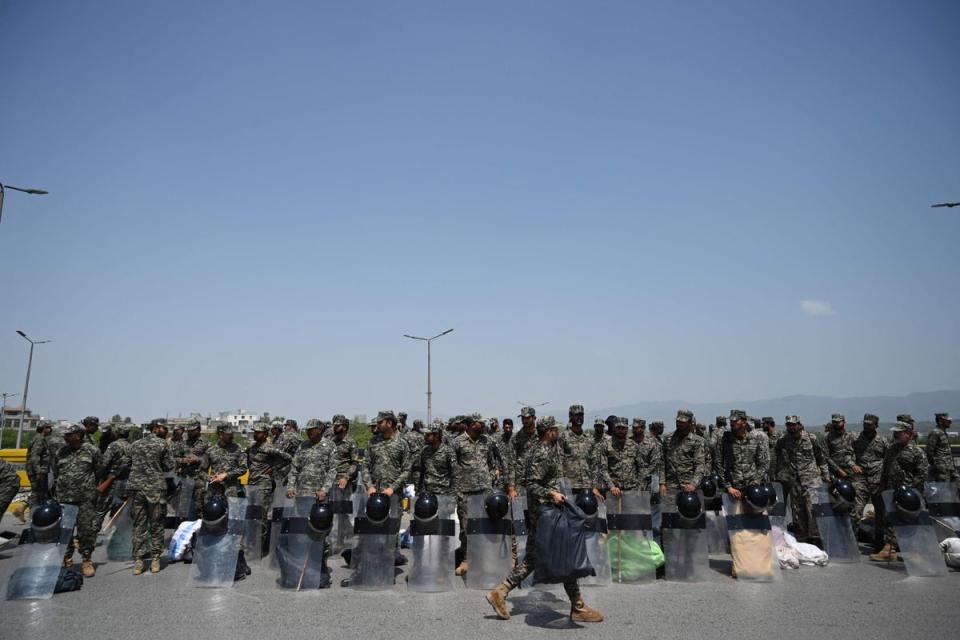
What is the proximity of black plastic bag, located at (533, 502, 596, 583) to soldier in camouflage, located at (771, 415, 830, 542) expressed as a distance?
5.13m

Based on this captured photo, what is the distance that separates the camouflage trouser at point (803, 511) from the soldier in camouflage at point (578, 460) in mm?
3383

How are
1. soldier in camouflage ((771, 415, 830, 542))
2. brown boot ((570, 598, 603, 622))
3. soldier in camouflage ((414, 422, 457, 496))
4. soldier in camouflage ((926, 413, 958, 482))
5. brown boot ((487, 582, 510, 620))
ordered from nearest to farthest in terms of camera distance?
brown boot ((570, 598, 603, 622))
brown boot ((487, 582, 510, 620))
soldier in camouflage ((414, 422, 457, 496))
soldier in camouflage ((771, 415, 830, 542))
soldier in camouflage ((926, 413, 958, 482))

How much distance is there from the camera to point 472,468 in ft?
29.0

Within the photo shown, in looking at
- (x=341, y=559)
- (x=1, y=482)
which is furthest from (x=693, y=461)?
(x=1, y=482)

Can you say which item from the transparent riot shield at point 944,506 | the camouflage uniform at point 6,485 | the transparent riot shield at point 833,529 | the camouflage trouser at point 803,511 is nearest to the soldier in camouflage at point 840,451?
the camouflage trouser at point 803,511

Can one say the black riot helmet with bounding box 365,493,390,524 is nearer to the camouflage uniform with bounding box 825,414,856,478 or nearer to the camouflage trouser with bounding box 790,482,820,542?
the camouflage trouser with bounding box 790,482,820,542

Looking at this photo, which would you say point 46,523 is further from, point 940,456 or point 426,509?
point 940,456

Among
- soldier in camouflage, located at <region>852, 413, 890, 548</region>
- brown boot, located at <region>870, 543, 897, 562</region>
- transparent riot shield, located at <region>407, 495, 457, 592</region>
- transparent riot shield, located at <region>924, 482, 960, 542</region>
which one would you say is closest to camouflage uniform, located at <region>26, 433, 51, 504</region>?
transparent riot shield, located at <region>407, 495, 457, 592</region>

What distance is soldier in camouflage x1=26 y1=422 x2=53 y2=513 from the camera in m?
10.5

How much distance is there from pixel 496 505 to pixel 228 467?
4651mm

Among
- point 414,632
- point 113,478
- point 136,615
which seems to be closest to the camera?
point 414,632

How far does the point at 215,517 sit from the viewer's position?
8.09m

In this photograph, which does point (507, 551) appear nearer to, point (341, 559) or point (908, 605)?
point (341, 559)

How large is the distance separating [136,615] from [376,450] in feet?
11.8
